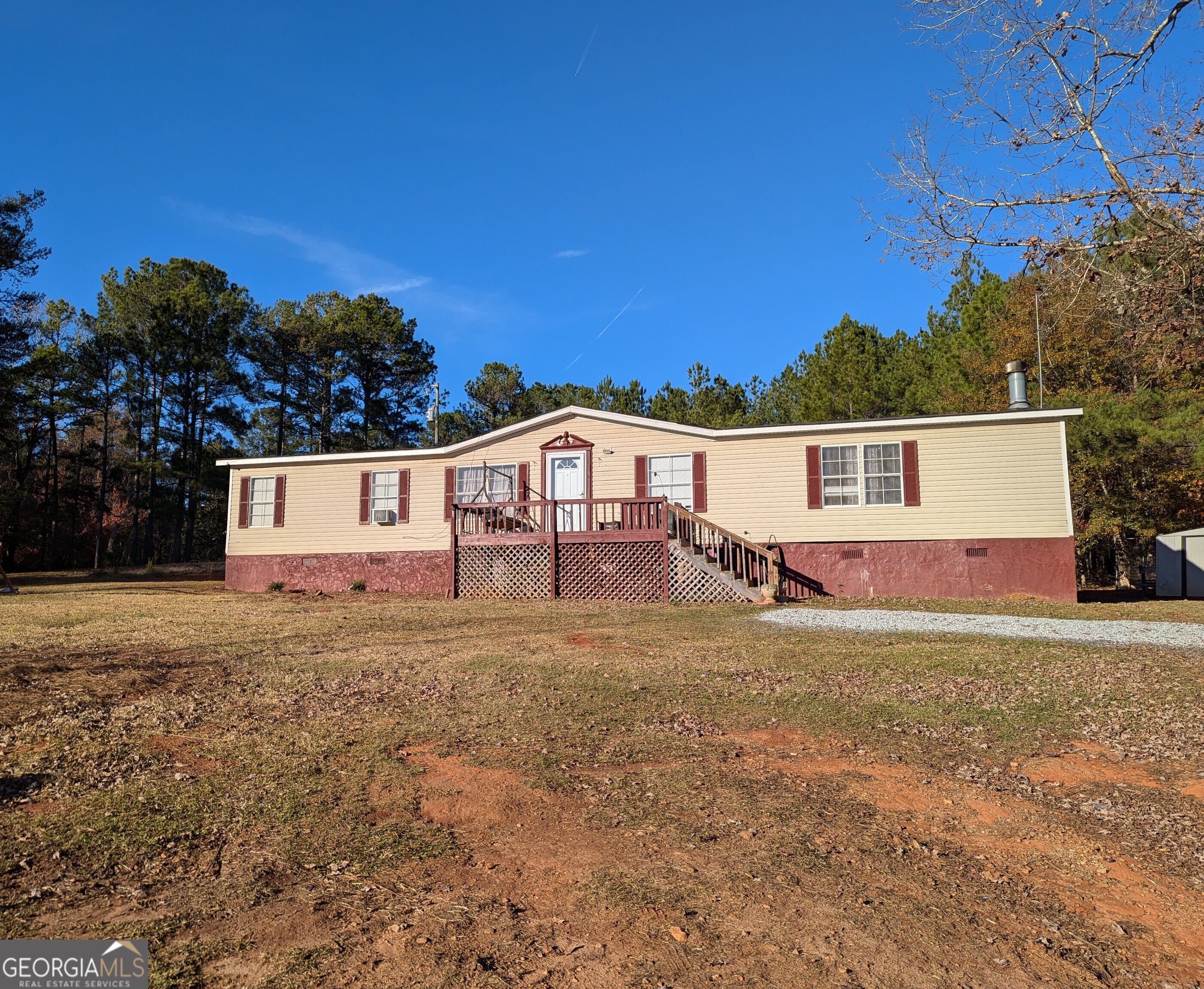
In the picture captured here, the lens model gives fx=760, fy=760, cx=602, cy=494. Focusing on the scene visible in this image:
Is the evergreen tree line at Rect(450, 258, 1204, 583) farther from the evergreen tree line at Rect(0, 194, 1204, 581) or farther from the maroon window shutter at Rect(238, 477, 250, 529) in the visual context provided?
the maroon window shutter at Rect(238, 477, 250, 529)

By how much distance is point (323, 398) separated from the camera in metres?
35.3

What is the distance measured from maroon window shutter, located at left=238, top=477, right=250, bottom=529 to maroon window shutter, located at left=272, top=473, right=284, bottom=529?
831 millimetres

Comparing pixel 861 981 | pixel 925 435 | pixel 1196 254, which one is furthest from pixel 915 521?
pixel 861 981

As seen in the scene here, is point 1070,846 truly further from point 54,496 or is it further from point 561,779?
point 54,496

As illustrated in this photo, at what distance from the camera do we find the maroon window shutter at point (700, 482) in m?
16.5

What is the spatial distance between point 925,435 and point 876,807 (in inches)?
505

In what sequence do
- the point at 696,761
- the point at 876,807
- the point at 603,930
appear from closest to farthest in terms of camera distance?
the point at 603,930, the point at 876,807, the point at 696,761

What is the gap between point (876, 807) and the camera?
153 inches

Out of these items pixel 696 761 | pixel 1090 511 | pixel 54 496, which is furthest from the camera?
pixel 54 496

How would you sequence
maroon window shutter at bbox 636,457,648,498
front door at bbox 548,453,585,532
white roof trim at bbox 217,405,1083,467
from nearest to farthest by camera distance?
1. white roof trim at bbox 217,405,1083,467
2. maroon window shutter at bbox 636,457,648,498
3. front door at bbox 548,453,585,532

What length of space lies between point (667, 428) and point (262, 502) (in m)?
10.8

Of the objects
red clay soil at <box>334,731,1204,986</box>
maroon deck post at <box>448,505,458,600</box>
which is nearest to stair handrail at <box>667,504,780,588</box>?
maroon deck post at <box>448,505,458,600</box>

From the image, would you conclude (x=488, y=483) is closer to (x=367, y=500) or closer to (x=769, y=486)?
(x=367, y=500)

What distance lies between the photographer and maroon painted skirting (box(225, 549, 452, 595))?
17891mm
